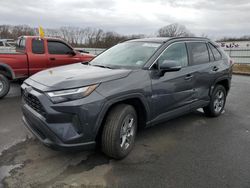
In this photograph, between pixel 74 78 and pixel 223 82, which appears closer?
pixel 74 78

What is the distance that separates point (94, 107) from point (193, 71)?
2325 mm

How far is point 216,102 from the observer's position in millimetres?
5484

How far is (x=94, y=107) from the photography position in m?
2.92

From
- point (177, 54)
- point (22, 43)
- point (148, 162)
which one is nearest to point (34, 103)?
point (148, 162)

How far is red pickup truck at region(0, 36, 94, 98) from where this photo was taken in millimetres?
6797

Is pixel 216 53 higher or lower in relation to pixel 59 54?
higher

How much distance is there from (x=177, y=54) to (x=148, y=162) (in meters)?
2.01

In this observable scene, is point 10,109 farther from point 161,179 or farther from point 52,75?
point 161,179

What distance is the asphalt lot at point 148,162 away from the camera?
2.93m

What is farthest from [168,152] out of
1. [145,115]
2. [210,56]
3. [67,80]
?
[210,56]

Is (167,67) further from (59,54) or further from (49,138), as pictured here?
(59,54)

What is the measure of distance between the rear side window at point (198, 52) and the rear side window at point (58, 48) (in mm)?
4608

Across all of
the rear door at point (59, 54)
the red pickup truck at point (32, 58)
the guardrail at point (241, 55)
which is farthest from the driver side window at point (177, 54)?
the guardrail at point (241, 55)

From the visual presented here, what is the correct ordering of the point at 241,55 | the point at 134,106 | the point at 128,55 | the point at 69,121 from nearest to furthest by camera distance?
the point at 69,121, the point at 134,106, the point at 128,55, the point at 241,55
